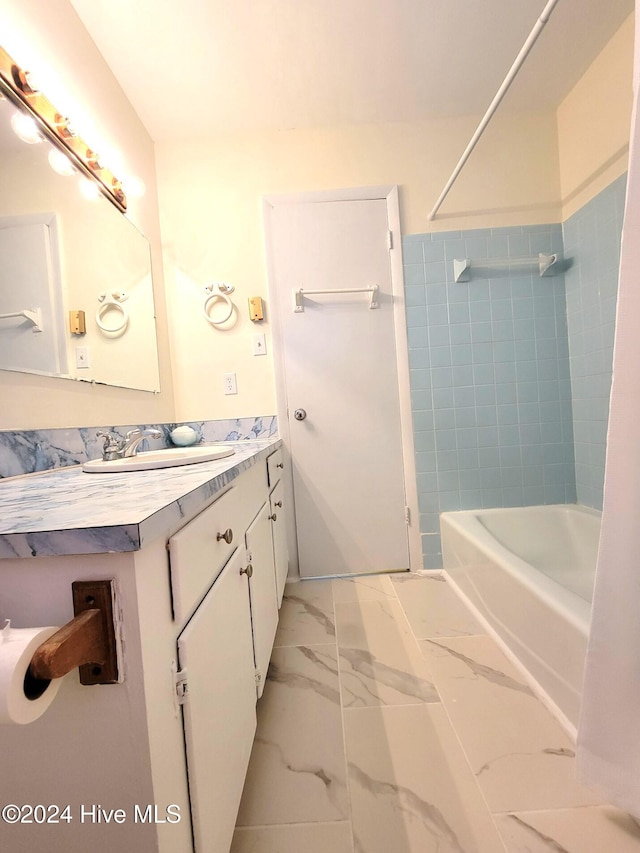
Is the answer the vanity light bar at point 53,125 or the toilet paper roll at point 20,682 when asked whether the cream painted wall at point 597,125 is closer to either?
the vanity light bar at point 53,125

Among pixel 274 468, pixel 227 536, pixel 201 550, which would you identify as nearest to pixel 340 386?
pixel 274 468

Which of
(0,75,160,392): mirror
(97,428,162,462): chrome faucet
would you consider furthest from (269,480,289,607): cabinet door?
(0,75,160,392): mirror

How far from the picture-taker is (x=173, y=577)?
56cm

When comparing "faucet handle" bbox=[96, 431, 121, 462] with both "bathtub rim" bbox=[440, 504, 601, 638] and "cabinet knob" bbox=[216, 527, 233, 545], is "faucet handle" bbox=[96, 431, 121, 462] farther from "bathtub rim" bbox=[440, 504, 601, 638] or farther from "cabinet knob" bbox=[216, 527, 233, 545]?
"bathtub rim" bbox=[440, 504, 601, 638]

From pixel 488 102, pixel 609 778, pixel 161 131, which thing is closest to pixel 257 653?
pixel 609 778

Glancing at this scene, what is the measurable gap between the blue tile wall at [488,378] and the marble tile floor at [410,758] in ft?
2.64

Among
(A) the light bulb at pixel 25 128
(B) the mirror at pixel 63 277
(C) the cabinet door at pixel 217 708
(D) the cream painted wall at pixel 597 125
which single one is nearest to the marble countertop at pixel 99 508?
(C) the cabinet door at pixel 217 708

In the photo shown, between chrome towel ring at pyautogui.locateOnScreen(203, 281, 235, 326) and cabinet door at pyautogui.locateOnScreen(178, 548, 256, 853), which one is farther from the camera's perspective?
chrome towel ring at pyautogui.locateOnScreen(203, 281, 235, 326)

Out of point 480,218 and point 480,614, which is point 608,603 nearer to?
point 480,614

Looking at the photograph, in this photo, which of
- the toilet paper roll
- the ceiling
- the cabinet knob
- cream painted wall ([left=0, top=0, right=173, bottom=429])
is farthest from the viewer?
the ceiling

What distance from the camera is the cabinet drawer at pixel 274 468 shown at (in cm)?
153

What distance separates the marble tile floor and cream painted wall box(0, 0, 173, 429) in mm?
1086

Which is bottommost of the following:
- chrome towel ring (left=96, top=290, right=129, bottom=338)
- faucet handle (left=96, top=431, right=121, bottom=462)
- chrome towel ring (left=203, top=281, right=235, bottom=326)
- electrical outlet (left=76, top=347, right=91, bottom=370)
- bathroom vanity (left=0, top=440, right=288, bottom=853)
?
bathroom vanity (left=0, top=440, right=288, bottom=853)

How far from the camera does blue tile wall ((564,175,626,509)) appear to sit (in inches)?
68.1
